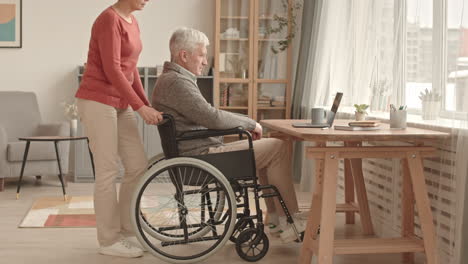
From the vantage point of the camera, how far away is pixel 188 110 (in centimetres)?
332

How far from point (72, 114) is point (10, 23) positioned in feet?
3.31

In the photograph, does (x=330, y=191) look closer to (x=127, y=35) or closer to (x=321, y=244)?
(x=321, y=244)

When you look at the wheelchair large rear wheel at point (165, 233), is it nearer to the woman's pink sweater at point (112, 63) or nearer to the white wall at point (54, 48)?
the woman's pink sweater at point (112, 63)

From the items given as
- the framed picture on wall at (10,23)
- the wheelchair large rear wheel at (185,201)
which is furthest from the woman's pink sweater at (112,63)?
the framed picture on wall at (10,23)

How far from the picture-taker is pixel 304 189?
574 cm

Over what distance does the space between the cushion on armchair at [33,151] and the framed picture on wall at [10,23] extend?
1222mm

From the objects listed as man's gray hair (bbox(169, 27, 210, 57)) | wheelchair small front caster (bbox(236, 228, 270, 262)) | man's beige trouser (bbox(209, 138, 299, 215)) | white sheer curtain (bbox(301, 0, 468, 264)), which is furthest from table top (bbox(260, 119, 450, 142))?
man's gray hair (bbox(169, 27, 210, 57))

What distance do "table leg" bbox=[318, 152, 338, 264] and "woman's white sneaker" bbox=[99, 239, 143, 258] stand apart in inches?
37.8

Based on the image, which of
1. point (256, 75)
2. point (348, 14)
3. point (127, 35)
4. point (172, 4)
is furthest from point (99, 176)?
point (172, 4)

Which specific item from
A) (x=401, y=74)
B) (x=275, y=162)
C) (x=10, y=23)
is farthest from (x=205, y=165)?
(x=10, y=23)

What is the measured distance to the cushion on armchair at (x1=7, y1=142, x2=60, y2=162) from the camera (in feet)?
19.0

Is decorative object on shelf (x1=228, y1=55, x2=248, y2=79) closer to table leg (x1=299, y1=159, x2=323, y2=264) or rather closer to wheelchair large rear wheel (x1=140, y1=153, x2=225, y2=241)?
wheelchair large rear wheel (x1=140, y1=153, x2=225, y2=241)

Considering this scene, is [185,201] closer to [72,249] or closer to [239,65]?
[72,249]

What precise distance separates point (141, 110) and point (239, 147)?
48 centimetres
